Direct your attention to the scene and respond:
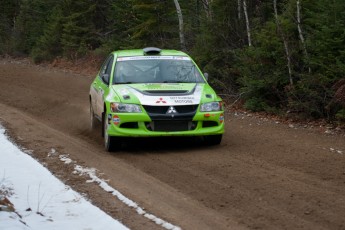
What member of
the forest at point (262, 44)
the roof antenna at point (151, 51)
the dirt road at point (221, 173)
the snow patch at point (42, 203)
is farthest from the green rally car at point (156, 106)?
the forest at point (262, 44)

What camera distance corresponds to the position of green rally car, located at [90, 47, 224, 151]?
9.95 metres

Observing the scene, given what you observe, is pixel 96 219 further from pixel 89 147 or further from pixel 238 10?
pixel 238 10

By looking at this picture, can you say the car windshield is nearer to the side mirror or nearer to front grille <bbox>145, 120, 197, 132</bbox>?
the side mirror

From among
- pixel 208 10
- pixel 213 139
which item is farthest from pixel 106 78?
pixel 208 10

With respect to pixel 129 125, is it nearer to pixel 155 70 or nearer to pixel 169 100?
pixel 169 100

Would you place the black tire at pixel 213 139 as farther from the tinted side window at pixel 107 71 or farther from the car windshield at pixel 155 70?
the tinted side window at pixel 107 71

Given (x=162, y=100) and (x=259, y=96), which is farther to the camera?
(x=259, y=96)

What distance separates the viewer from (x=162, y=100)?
32.8 feet

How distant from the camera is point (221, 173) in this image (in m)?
8.43

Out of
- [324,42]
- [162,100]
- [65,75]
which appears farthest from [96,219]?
[65,75]

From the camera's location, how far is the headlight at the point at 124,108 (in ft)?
32.7

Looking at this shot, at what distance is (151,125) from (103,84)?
2.00 m

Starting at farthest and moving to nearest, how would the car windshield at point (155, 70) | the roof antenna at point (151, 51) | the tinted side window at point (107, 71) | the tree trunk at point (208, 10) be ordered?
the tree trunk at point (208, 10)
the roof antenna at point (151, 51)
the tinted side window at point (107, 71)
the car windshield at point (155, 70)

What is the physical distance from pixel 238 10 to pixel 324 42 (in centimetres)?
643
